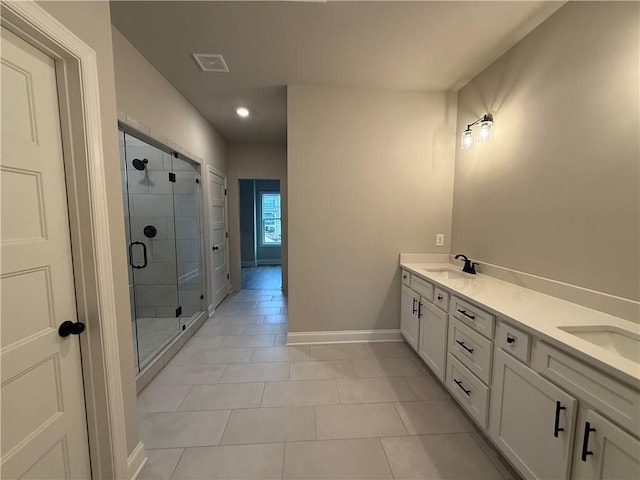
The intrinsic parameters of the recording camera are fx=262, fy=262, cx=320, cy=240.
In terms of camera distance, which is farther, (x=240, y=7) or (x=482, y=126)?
(x=482, y=126)

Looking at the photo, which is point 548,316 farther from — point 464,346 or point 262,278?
point 262,278

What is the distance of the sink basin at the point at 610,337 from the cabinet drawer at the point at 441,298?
0.77 metres

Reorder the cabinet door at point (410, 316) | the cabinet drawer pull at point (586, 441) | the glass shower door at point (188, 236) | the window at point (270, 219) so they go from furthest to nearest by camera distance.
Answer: the window at point (270, 219) < the glass shower door at point (188, 236) < the cabinet door at point (410, 316) < the cabinet drawer pull at point (586, 441)

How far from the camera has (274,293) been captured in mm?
4926

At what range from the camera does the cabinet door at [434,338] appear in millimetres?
2031

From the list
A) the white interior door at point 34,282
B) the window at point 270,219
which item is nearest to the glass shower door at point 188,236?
the white interior door at point 34,282

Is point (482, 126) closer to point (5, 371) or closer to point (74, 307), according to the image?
point (74, 307)

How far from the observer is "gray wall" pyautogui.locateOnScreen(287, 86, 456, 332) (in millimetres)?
2693

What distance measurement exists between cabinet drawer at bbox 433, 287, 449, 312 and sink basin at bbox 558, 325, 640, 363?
77 cm

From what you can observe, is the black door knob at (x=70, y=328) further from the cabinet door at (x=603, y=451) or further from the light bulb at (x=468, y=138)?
the light bulb at (x=468, y=138)

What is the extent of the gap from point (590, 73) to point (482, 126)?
0.75 metres

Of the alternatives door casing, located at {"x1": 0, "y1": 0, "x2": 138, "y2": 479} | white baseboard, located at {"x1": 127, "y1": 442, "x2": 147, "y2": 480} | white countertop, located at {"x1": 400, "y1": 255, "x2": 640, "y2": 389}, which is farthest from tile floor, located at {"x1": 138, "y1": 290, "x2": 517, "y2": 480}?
white countertop, located at {"x1": 400, "y1": 255, "x2": 640, "y2": 389}

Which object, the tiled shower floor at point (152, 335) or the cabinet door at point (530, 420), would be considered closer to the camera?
the cabinet door at point (530, 420)

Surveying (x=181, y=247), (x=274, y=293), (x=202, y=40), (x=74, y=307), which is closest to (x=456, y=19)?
(x=202, y=40)
